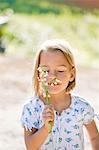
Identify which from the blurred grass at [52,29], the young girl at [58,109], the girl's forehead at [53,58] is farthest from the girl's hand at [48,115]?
the blurred grass at [52,29]

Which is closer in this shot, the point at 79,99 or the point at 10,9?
the point at 79,99

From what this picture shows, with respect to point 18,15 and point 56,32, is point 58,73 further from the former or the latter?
point 18,15

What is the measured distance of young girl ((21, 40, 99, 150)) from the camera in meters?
2.43

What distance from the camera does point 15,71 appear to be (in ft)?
18.8

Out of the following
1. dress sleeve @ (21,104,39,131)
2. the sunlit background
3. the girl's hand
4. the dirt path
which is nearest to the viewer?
the girl's hand

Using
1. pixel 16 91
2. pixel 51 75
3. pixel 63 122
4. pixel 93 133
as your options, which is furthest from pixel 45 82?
pixel 16 91

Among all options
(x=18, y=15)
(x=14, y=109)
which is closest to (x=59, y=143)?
(x=14, y=109)

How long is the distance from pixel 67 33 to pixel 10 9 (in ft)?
4.64

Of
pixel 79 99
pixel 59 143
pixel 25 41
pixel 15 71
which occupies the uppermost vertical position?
pixel 25 41

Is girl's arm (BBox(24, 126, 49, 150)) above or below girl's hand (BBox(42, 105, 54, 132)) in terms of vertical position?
below

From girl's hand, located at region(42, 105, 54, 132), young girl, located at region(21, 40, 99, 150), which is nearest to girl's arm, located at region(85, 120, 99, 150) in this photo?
young girl, located at region(21, 40, 99, 150)

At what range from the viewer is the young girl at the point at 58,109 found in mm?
2428

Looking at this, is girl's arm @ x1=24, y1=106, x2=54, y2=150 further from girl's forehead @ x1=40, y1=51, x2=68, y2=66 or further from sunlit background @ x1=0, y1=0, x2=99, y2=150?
sunlit background @ x1=0, y1=0, x2=99, y2=150

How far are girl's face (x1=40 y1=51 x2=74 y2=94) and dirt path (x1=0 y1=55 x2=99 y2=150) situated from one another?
123cm
